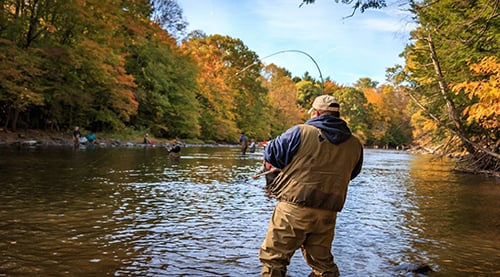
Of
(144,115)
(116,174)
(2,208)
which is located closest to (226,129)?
(144,115)

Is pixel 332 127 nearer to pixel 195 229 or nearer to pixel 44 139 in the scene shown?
pixel 195 229

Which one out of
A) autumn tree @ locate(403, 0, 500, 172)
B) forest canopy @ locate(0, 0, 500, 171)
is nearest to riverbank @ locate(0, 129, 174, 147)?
forest canopy @ locate(0, 0, 500, 171)

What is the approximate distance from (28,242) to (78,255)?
0.89 meters

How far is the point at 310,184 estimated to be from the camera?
3.52 metres

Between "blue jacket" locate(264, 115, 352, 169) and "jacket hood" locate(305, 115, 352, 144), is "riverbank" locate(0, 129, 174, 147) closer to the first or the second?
"blue jacket" locate(264, 115, 352, 169)

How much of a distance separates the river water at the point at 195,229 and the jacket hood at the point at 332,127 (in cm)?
197

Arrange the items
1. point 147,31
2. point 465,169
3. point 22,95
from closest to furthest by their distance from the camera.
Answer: point 465,169 → point 22,95 → point 147,31

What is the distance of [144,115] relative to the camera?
42625 mm

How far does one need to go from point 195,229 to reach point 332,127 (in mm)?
3850

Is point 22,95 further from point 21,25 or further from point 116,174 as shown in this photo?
point 116,174

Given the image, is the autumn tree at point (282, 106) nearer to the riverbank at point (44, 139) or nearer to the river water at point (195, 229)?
the riverbank at point (44, 139)

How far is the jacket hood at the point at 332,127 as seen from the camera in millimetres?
3523

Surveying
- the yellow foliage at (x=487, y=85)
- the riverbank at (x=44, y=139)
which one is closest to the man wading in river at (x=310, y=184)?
the yellow foliage at (x=487, y=85)

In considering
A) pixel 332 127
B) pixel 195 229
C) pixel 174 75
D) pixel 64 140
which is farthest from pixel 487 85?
pixel 174 75
